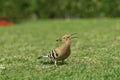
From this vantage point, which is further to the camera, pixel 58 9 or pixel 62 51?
pixel 58 9

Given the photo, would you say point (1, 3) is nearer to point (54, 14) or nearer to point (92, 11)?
point (54, 14)

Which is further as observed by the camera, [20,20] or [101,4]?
[20,20]

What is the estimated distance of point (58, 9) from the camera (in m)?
52.7

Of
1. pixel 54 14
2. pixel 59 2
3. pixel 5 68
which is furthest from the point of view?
pixel 54 14

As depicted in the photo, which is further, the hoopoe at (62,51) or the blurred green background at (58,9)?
the blurred green background at (58,9)

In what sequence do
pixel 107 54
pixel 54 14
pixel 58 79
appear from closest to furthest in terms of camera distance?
1. pixel 58 79
2. pixel 107 54
3. pixel 54 14

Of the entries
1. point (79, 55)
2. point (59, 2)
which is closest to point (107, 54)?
point (79, 55)

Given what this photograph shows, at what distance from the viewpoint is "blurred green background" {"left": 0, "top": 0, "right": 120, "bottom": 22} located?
49.0 metres

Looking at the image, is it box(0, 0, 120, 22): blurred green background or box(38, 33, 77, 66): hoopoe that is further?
box(0, 0, 120, 22): blurred green background

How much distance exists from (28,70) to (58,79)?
1.52 meters

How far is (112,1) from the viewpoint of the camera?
47062 millimetres

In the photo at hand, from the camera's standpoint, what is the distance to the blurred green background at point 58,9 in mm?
48969

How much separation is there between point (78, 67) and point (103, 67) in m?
0.68

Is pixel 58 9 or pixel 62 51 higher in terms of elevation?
pixel 62 51
